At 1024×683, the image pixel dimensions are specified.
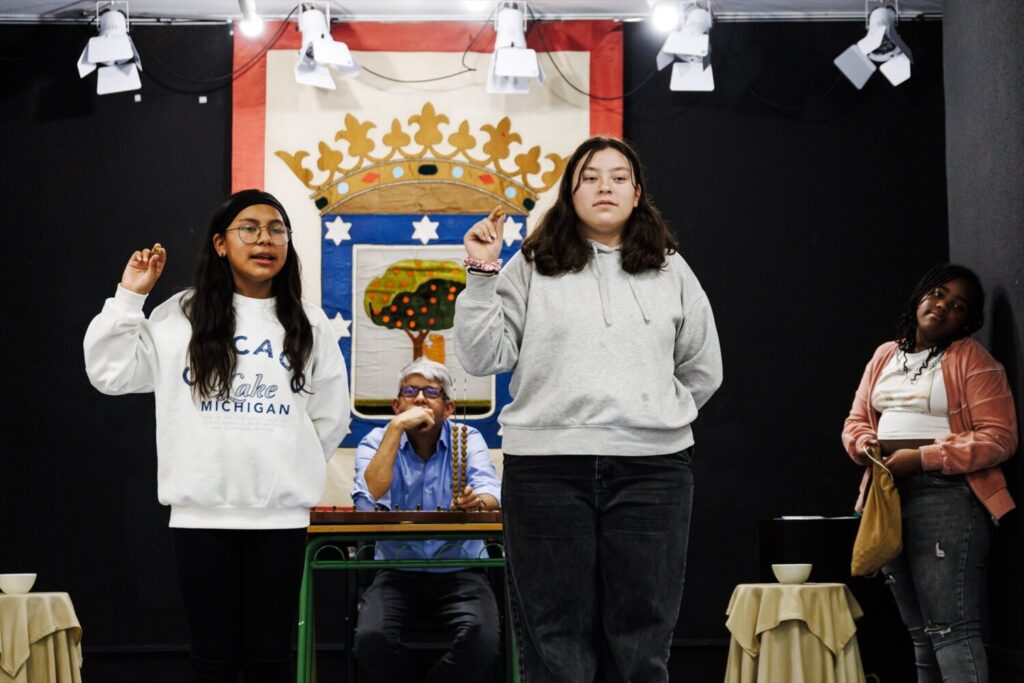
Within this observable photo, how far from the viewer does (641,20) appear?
5.29 metres

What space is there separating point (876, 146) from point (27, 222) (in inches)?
148

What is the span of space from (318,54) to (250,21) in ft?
1.38

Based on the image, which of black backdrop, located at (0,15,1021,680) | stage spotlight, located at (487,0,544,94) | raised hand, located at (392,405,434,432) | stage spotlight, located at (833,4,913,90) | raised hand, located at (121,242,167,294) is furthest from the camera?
black backdrop, located at (0,15,1021,680)

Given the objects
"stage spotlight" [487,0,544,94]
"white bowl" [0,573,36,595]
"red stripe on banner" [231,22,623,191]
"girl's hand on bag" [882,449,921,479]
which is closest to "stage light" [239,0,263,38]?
"red stripe on banner" [231,22,623,191]

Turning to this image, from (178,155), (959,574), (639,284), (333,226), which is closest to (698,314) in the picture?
(639,284)

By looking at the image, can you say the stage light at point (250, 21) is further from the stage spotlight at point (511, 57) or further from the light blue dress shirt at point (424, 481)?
Result: the light blue dress shirt at point (424, 481)

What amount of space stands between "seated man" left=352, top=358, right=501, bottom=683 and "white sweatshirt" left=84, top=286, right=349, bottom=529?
2.77 feet

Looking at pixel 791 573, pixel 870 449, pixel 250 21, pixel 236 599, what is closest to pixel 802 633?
pixel 791 573

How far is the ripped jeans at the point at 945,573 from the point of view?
11.8 feet

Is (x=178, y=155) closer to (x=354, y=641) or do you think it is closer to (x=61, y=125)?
(x=61, y=125)

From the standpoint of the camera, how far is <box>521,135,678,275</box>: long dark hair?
2414 millimetres

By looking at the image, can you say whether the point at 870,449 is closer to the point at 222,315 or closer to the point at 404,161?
the point at 222,315

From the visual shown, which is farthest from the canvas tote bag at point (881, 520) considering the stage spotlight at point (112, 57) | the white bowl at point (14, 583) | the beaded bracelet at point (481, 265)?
the stage spotlight at point (112, 57)

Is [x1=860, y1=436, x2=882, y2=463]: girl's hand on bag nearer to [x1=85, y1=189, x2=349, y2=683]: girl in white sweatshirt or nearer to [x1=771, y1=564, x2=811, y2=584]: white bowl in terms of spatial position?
[x1=771, y1=564, x2=811, y2=584]: white bowl
